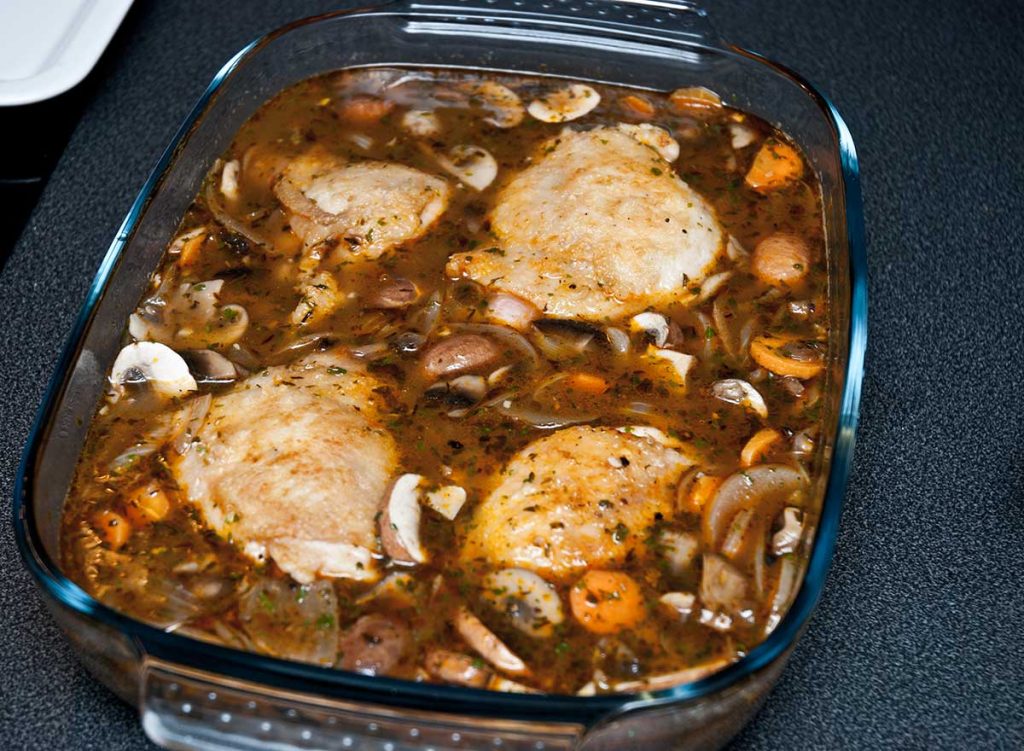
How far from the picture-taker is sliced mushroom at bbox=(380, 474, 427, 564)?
8.77 ft

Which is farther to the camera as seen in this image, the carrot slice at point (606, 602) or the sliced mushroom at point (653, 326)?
the sliced mushroom at point (653, 326)

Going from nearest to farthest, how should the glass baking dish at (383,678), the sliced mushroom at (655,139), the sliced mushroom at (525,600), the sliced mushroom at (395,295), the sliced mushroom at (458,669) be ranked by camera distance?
1. the glass baking dish at (383,678)
2. the sliced mushroom at (458,669)
3. the sliced mushroom at (525,600)
4. the sliced mushroom at (395,295)
5. the sliced mushroom at (655,139)

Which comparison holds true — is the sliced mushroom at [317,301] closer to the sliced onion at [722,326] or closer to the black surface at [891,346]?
the black surface at [891,346]

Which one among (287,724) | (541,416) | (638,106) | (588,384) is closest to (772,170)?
(638,106)

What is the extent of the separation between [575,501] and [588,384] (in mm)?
385

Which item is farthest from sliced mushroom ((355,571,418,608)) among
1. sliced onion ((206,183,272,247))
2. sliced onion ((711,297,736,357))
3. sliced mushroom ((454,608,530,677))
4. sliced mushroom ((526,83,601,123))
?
sliced mushroom ((526,83,601,123))

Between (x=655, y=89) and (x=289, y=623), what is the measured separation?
2.16 metres

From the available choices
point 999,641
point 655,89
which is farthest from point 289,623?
point 655,89

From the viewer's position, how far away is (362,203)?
3.43 m

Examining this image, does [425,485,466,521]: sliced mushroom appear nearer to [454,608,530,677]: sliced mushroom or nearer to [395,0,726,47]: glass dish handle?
[454,608,530,677]: sliced mushroom

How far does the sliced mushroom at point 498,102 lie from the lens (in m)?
3.84

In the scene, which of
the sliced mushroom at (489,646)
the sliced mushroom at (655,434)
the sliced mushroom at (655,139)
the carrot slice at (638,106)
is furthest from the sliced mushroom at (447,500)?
the carrot slice at (638,106)

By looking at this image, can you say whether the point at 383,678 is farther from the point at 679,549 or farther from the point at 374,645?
the point at 679,549

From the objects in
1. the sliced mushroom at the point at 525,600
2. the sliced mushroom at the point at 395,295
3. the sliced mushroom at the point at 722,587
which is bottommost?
the sliced mushroom at the point at 722,587
